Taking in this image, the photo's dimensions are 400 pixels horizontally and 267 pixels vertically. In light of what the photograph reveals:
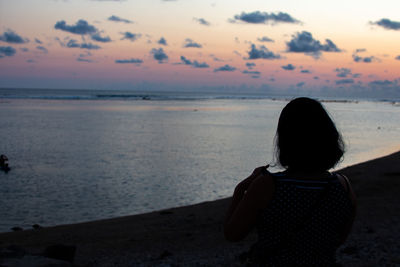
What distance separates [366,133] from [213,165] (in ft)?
65.6

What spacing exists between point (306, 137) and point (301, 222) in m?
0.43

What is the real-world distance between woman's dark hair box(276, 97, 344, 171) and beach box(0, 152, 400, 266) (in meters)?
4.53

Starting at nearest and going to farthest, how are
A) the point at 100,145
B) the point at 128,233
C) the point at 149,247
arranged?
1. the point at 149,247
2. the point at 128,233
3. the point at 100,145

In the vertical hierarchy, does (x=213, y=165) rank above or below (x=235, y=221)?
below

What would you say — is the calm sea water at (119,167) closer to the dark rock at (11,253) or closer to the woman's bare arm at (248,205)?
the dark rock at (11,253)

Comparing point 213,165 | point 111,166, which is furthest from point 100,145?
point 213,165

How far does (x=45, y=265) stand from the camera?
17.5 ft

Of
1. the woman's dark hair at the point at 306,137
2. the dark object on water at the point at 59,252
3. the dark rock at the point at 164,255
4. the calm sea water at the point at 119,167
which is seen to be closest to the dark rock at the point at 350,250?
the dark rock at the point at 164,255

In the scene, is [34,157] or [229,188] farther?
[34,157]

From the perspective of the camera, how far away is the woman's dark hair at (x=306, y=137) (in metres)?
2.07

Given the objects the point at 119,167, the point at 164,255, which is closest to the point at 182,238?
the point at 164,255

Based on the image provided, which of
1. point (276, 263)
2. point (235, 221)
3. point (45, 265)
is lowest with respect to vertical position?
point (45, 265)

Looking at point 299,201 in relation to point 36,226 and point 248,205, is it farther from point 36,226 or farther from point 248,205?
point 36,226

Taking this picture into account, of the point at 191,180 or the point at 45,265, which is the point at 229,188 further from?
the point at 45,265
